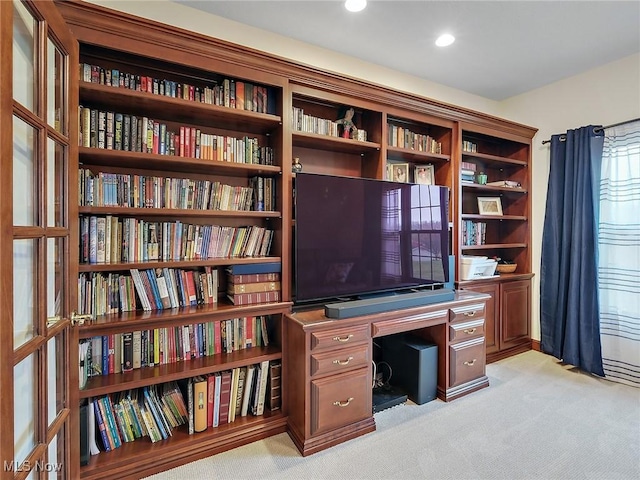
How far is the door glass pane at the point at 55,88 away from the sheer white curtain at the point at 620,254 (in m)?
3.82

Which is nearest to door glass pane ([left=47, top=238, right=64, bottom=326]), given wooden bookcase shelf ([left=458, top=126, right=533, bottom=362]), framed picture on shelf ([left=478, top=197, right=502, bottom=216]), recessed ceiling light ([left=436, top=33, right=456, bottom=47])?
recessed ceiling light ([left=436, top=33, right=456, bottom=47])

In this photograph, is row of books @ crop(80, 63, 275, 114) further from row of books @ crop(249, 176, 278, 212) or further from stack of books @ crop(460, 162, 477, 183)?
stack of books @ crop(460, 162, 477, 183)

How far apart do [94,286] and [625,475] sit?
2944mm

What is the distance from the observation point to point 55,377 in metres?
1.21

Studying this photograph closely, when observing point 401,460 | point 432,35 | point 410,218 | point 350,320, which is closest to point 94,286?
point 350,320

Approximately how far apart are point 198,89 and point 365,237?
142 cm

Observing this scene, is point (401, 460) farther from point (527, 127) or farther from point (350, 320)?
point (527, 127)

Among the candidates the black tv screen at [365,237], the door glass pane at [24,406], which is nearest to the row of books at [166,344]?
the black tv screen at [365,237]

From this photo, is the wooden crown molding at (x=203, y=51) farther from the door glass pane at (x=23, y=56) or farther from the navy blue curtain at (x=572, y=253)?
the navy blue curtain at (x=572, y=253)

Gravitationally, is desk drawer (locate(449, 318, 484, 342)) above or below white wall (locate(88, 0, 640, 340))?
below

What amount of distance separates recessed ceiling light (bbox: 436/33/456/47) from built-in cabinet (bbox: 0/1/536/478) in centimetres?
41

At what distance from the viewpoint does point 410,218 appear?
2416mm

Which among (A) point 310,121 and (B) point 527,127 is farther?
(B) point 527,127

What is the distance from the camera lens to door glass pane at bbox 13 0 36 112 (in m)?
0.92
